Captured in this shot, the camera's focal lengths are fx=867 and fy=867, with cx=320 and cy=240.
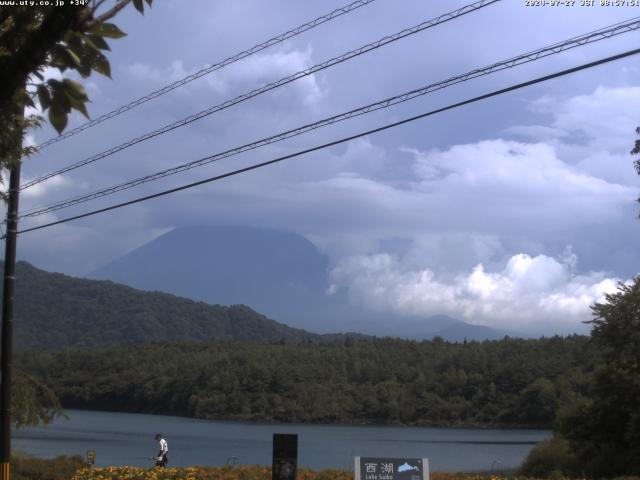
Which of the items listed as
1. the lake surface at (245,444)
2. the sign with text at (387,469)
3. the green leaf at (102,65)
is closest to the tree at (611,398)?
the lake surface at (245,444)

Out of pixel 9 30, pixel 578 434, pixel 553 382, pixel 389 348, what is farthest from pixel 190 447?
pixel 389 348

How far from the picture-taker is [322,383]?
11919 centimetres

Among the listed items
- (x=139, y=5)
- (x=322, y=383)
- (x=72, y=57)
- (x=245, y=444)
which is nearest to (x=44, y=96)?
(x=72, y=57)

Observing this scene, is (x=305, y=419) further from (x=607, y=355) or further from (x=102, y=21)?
(x=102, y=21)

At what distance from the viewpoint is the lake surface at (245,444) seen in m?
50.3

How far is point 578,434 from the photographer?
3600 cm

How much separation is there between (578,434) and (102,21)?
3516 centimetres

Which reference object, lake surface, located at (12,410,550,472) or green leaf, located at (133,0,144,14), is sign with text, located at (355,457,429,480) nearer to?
green leaf, located at (133,0,144,14)

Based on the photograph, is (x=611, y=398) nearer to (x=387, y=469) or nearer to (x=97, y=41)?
(x=387, y=469)

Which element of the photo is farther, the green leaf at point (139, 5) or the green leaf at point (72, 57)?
the green leaf at point (139, 5)

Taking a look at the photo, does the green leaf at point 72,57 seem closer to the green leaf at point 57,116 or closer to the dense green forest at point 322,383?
the green leaf at point 57,116

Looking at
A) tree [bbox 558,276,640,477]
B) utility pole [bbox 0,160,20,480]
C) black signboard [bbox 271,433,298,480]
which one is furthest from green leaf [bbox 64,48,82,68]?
tree [bbox 558,276,640,477]

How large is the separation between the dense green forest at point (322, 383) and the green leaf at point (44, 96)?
97.8 m

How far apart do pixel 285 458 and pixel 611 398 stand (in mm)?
25479
